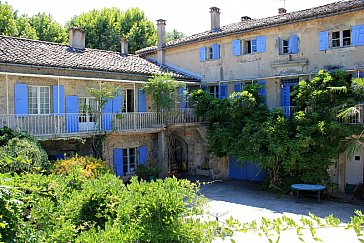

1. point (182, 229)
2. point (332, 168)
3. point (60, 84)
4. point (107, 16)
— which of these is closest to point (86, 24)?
point (107, 16)

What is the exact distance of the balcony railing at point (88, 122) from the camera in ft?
43.8

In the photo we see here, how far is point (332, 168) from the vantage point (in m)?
16.7

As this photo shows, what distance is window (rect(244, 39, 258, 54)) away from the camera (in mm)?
19281

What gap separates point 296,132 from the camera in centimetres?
1560


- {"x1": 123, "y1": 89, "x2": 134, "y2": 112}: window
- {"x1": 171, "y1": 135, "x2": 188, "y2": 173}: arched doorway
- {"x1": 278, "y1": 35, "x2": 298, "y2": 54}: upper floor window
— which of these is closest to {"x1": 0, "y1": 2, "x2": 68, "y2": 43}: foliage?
{"x1": 123, "y1": 89, "x2": 134, "y2": 112}: window

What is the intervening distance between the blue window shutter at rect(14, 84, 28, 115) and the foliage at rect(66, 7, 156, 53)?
65.1 ft

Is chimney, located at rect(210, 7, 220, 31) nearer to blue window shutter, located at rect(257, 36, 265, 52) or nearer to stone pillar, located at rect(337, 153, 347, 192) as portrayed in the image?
blue window shutter, located at rect(257, 36, 265, 52)

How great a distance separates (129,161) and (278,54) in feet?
33.6

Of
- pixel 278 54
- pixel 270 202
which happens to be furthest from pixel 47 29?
pixel 270 202

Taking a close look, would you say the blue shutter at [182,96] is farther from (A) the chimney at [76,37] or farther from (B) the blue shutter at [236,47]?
(A) the chimney at [76,37]

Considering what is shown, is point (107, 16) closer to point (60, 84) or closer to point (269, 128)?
point (60, 84)

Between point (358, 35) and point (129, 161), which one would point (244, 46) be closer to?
point (358, 35)

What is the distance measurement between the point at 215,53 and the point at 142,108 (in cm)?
594

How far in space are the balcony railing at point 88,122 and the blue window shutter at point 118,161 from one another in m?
1.47
